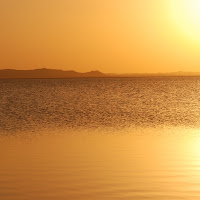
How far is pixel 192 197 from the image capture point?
13.6 meters

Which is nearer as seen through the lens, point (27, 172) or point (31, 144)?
point (27, 172)

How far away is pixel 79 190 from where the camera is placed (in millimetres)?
14477

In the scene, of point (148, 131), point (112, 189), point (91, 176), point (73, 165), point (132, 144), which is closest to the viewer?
point (112, 189)

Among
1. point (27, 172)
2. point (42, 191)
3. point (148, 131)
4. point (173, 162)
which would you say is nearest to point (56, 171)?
point (27, 172)

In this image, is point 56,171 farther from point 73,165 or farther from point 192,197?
point 192,197

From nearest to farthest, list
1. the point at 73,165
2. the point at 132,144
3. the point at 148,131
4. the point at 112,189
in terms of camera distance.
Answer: the point at 112,189
the point at 73,165
the point at 132,144
the point at 148,131

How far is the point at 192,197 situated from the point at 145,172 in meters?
3.57

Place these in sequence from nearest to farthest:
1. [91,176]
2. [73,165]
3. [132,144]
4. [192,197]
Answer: [192,197], [91,176], [73,165], [132,144]

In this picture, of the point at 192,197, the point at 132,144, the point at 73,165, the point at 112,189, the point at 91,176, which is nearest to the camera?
the point at 192,197

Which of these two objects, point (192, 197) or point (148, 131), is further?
point (148, 131)

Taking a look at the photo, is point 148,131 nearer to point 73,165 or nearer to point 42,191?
point 73,165

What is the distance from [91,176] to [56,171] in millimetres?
1560

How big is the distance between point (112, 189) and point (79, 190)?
93 cm

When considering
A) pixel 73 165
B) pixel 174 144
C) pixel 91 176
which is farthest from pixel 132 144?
pixel 91 176
